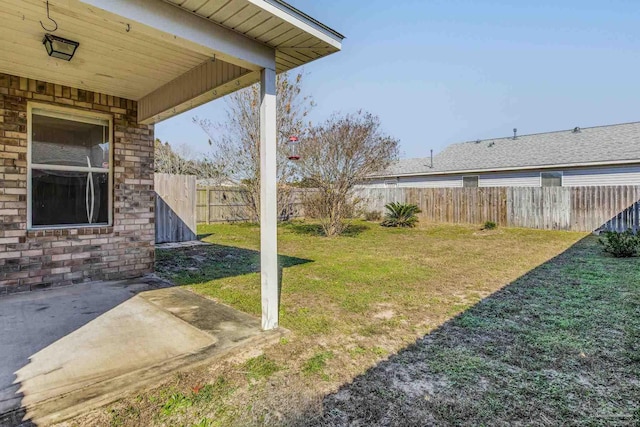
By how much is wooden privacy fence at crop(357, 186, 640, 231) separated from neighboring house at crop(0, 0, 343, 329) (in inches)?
309

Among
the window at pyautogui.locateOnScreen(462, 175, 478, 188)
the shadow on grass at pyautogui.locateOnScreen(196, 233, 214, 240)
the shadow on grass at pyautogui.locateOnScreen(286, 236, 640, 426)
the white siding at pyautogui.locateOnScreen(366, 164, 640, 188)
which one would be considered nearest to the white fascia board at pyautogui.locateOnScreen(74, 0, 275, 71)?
the shadow on grass at pyautogui.locateOnScreen(286, 236, 640, 426)

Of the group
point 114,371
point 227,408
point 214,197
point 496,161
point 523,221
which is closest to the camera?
point 227,408

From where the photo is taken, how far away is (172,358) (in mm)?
2611

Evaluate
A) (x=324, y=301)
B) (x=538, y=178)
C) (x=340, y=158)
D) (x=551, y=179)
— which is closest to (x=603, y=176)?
(x=551, y=179)

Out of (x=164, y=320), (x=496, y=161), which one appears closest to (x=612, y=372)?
(x=164, y=320)

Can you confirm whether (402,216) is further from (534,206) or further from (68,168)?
(68,168)

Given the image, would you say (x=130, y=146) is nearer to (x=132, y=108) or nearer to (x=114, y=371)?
(x=132, y=108)

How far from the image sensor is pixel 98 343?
2.84m

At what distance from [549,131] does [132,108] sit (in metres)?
18.6

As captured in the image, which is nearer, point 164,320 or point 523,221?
point 164,320

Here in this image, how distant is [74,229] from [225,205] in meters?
9.26

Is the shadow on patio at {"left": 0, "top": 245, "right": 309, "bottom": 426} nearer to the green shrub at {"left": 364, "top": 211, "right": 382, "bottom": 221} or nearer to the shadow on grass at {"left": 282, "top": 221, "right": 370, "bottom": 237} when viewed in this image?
the shadow on grass at {"left": 282, "top": 221, "right": 370, "bottom": 237}

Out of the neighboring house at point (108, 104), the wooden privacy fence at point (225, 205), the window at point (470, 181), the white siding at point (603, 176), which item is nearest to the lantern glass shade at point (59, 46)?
the neighboring house at point (108, 104)

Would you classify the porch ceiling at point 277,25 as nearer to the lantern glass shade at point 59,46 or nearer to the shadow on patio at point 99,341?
the lantern glass shade at point 59,46
